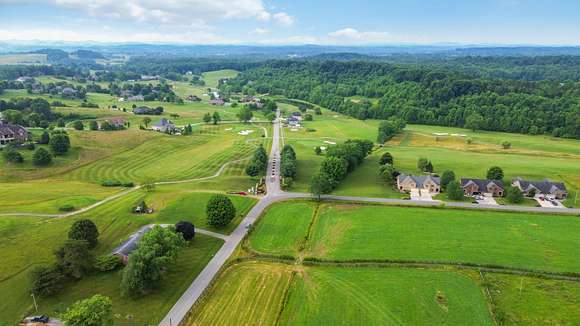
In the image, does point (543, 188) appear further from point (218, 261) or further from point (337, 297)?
point (218, 261)

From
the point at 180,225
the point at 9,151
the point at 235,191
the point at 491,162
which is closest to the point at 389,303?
the point at 180,225

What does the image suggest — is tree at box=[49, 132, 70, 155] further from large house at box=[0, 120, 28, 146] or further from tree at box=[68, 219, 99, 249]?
tree at box=[68, 219, 99, 249]

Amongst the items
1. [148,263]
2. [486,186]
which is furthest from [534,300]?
[148,263]

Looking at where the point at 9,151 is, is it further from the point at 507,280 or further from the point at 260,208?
the point at 507,280

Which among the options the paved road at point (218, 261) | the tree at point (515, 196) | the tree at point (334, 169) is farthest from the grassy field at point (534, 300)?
the tree at point (334, 169)

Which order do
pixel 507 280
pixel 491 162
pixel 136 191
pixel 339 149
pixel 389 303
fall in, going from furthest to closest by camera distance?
1. pixel 491 162
2. pixel 339 149
3. pixel 136 191
4. pixel 507 280
5. pixel 389 303
